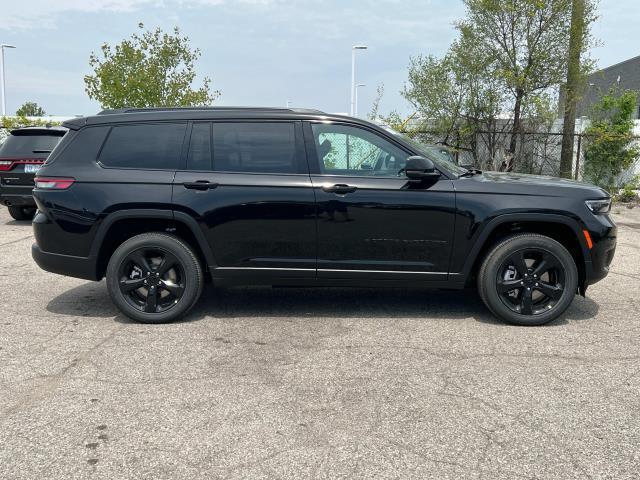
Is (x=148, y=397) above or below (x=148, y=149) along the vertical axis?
below

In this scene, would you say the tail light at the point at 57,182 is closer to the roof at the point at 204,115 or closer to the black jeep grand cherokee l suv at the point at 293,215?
the black jeep grand cherokee l suv at the point at 293,215

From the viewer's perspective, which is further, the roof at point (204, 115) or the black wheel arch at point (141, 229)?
the roof at point (204, 115)

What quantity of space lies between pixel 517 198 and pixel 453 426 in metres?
2.33

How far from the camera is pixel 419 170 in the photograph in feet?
15.3

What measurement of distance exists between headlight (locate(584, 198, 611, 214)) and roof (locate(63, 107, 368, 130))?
2063 millimetres

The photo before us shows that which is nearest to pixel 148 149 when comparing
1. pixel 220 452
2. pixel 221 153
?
pixel 221 153

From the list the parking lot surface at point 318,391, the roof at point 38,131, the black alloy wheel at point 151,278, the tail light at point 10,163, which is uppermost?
the roof at point 38,131

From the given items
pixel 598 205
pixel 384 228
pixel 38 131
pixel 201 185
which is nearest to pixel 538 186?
pixel 598 205

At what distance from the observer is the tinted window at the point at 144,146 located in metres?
4.95

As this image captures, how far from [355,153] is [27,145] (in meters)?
7.89

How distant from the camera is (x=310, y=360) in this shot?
4125 mm

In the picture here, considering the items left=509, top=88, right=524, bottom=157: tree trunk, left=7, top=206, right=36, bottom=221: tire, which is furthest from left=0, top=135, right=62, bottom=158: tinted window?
left=509, top=88, right=524, bottom=157: tree trunk

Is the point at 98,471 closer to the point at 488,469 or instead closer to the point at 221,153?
the point at 488,469

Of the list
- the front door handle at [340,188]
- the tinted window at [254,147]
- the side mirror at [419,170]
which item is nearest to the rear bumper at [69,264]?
the tinted window at [254,147]
